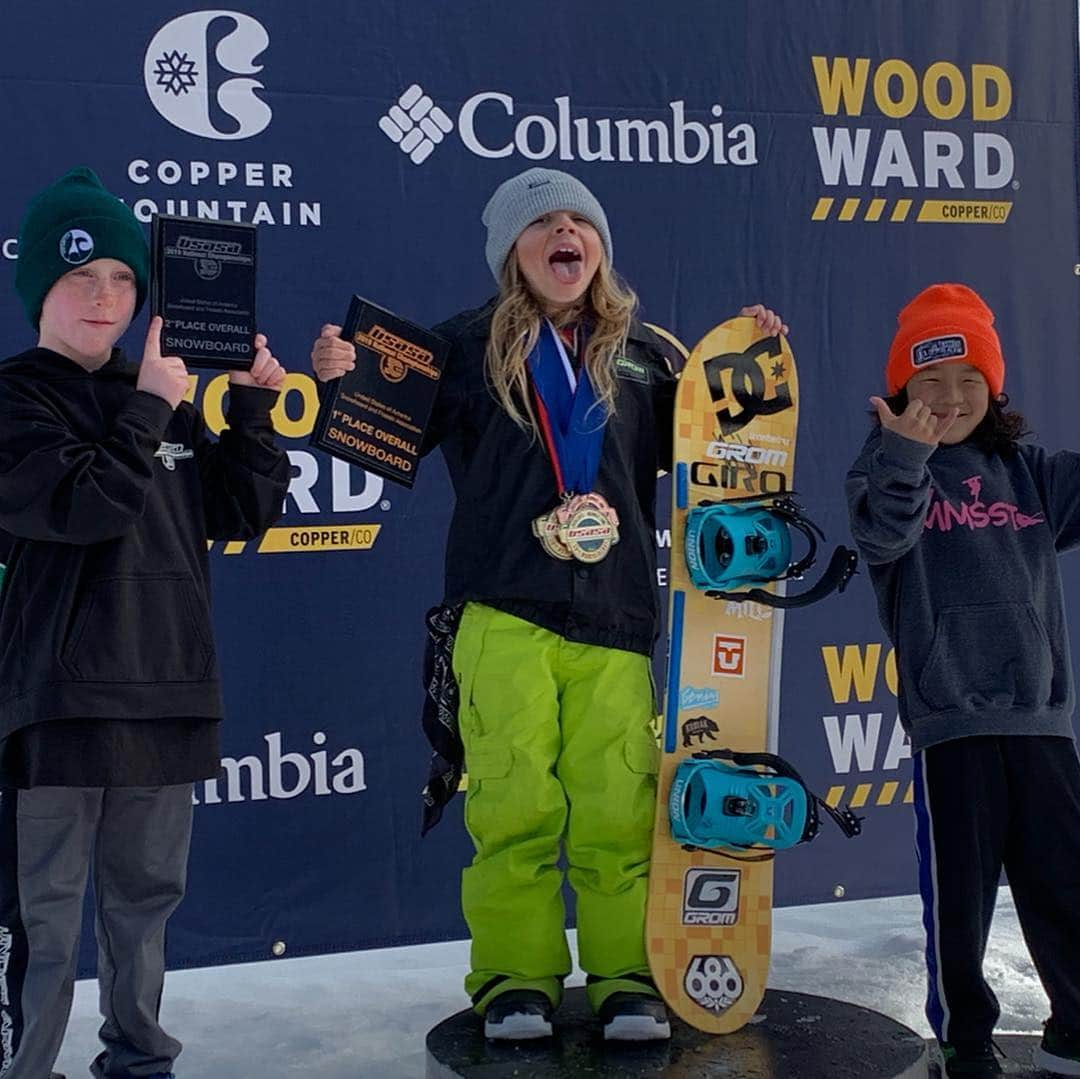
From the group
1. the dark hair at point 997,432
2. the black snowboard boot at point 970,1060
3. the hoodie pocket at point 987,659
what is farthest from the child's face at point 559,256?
the black snowboard boot at point 970,1060

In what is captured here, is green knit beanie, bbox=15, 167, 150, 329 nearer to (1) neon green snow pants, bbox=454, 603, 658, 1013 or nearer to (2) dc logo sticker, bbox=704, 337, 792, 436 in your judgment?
(1) neon green snow pants, bbox=454, 603, 658, 1013

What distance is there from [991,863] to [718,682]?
54cm

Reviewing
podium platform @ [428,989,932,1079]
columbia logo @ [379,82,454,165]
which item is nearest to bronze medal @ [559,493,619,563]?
podium platform @ [428,989,932,1079]

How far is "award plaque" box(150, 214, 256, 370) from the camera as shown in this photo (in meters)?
2.24

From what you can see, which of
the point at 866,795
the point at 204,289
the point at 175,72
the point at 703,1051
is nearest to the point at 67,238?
the point at 204,289

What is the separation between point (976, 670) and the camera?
7.97 feet

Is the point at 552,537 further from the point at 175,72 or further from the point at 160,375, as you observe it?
the point at 175,72

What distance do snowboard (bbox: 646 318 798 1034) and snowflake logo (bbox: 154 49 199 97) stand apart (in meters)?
1.28

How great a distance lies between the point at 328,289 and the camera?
3.10 metres

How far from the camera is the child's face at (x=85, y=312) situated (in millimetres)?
2260

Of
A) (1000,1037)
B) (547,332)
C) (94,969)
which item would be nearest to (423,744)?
(94,969)

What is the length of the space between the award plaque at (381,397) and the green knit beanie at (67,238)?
1.23 feet

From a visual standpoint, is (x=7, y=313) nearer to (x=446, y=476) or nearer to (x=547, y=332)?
(x=446, y=476)

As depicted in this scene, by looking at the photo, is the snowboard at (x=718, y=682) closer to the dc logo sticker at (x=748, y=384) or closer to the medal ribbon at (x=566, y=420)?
the dc logo sticker at (x=748, y=384)
